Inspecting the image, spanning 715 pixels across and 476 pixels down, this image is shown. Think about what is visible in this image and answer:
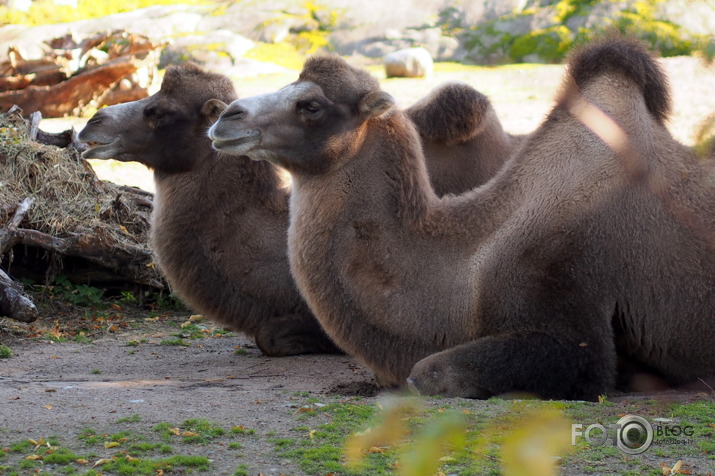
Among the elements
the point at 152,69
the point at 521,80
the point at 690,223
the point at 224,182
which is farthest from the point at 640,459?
the point at 521,80

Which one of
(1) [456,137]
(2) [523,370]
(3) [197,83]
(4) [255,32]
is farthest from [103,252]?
(4) [255,32]

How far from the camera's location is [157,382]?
605 centimetres

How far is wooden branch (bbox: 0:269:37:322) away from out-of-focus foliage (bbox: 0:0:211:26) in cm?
2271

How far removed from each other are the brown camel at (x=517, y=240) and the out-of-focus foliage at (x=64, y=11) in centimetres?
2523

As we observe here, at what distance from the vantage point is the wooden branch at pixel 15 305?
7.54 m

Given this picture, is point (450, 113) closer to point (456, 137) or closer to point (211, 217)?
→ point (456, 137)

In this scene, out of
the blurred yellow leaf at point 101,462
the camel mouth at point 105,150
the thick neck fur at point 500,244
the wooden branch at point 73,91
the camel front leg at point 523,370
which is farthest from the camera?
the wooden branch at point 73,91

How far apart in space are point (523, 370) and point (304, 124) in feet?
6.45

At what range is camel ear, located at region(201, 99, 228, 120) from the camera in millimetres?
7320

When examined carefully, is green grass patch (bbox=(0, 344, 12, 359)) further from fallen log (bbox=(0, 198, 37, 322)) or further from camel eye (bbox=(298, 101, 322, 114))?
camel eye (bbox=(298, 101, 322, 114))

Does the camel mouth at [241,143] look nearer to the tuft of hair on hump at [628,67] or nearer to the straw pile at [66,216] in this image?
the tuft of hair on hump at [628,67]

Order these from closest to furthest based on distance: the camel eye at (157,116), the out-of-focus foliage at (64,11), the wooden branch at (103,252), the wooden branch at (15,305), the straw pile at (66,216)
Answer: the camel eye at (157,116)
the wooden branch at (15,305)
the wooden branch at (103,252)
the straw pile at (66,216)
the out-of-focus foliage at (64,11)

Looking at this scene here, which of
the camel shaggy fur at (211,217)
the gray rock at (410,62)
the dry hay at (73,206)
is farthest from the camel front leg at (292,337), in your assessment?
the gray rock at (410,62)

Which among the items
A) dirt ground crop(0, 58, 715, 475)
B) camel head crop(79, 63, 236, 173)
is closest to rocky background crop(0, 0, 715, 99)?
camel head crop(79, 63, 236, 173)
